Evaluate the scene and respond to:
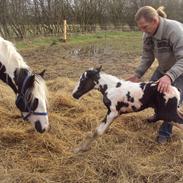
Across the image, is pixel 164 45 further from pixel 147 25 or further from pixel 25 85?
pixel 25 85

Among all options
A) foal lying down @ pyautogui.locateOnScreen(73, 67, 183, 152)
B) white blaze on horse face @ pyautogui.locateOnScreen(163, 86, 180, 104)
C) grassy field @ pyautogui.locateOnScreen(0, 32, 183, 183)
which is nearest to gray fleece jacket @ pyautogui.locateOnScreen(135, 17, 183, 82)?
white blaze on horse face @ pyautogui.locateOnScreen(163, 86, 180, 104)

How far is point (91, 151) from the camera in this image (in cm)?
396

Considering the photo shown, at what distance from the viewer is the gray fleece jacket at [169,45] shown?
12.8 ft

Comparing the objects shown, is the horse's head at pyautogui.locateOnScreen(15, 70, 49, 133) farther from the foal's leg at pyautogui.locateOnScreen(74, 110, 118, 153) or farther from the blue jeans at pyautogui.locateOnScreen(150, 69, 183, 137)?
the blue jeans at pyautogui.locateOnScreen(150, 69, 183, 137)

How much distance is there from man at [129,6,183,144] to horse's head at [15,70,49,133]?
1.18m

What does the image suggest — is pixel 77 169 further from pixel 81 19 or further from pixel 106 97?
pixel 81 19

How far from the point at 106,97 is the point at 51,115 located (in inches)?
49.4

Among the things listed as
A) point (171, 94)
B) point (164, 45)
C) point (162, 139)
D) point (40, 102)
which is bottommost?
point (162, 139)

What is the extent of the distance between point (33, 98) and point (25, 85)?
15 centimetres

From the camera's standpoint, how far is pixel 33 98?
384cm

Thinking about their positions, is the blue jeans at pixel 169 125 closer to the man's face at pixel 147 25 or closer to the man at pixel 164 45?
the man at pixel 164 45

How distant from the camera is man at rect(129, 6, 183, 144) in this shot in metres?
3.86

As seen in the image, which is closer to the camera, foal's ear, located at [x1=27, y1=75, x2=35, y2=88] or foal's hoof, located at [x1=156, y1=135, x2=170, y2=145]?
foal's ear, located at [x1=27, y1=75, x2=35, y2=88]

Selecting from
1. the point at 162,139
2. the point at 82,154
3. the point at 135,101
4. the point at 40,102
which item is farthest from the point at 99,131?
the point at 162,139
